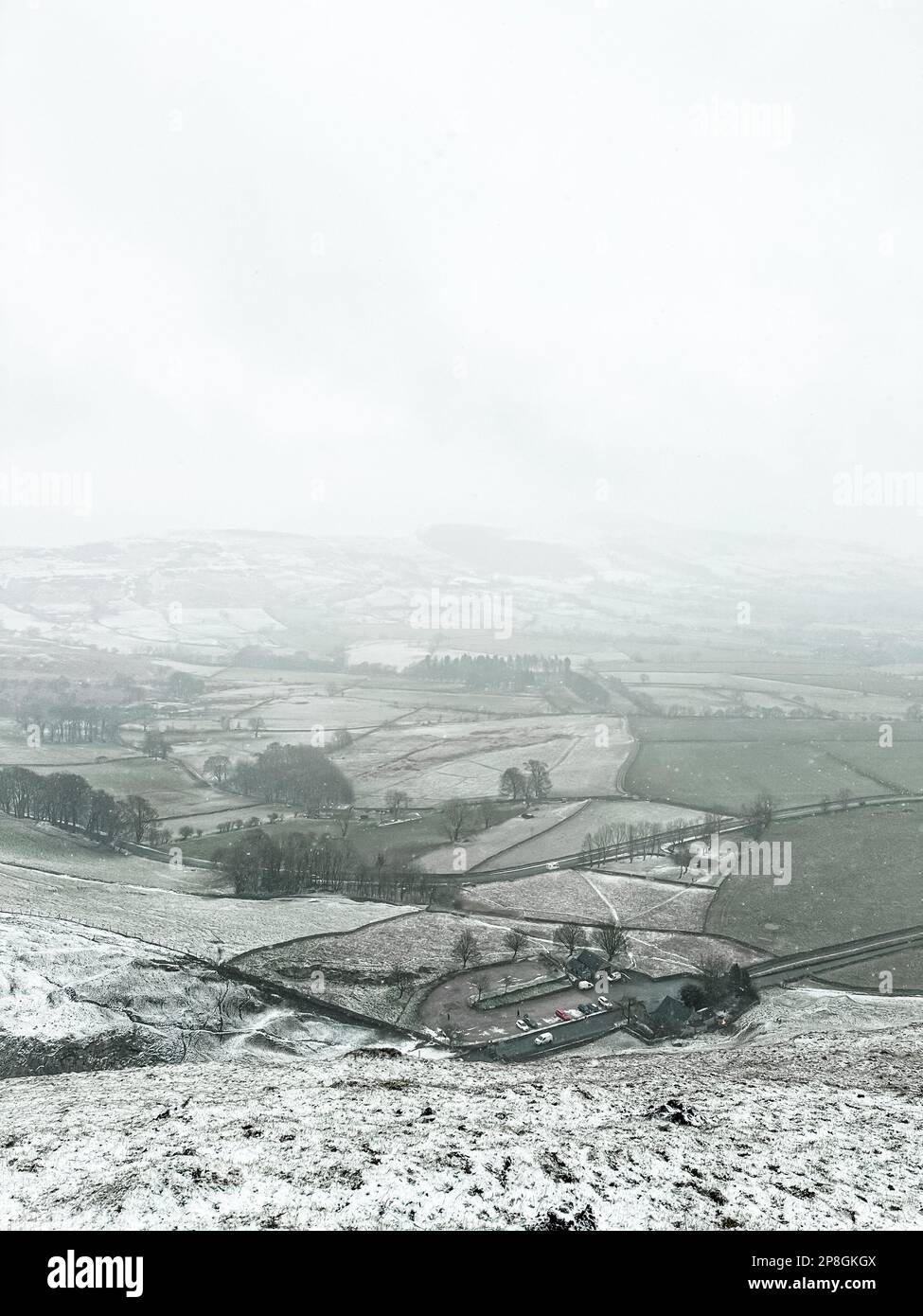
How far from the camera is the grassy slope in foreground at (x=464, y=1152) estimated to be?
8164 mm

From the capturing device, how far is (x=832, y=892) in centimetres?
3681

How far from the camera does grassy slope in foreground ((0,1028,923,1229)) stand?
26.8 ft

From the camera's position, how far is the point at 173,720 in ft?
262

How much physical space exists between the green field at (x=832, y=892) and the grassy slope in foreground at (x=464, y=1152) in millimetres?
18267

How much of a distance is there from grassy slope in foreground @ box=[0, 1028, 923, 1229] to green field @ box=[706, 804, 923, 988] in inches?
719

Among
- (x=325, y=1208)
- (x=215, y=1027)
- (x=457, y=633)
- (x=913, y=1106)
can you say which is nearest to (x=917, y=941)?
(x=913, y=1106)

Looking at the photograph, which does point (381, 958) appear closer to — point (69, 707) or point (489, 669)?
point (69, 707)

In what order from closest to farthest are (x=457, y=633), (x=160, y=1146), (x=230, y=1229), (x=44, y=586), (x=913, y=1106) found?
(x=230, y=1229)
(x=160, y=1146)
(x=913, y=1106)
(x=457, y=633)
(x=44, y=586)

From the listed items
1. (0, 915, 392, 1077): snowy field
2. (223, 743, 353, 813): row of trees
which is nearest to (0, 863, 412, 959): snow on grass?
(0, 915, 392, 1077): snowy field

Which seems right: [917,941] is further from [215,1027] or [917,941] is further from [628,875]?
[215,1027]

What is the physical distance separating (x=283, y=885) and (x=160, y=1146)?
29.0 metres

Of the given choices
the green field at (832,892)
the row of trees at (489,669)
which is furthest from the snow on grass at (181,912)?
the row of trees at (489,669)

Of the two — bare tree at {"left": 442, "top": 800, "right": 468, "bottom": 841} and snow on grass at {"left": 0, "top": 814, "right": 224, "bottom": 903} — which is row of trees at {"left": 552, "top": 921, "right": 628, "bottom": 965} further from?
snow on grass at {"left": 0, "top": 814, "right": 224, "bottom": 903}

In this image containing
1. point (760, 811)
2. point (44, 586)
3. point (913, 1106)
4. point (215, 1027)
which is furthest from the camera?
point (44, 586)
